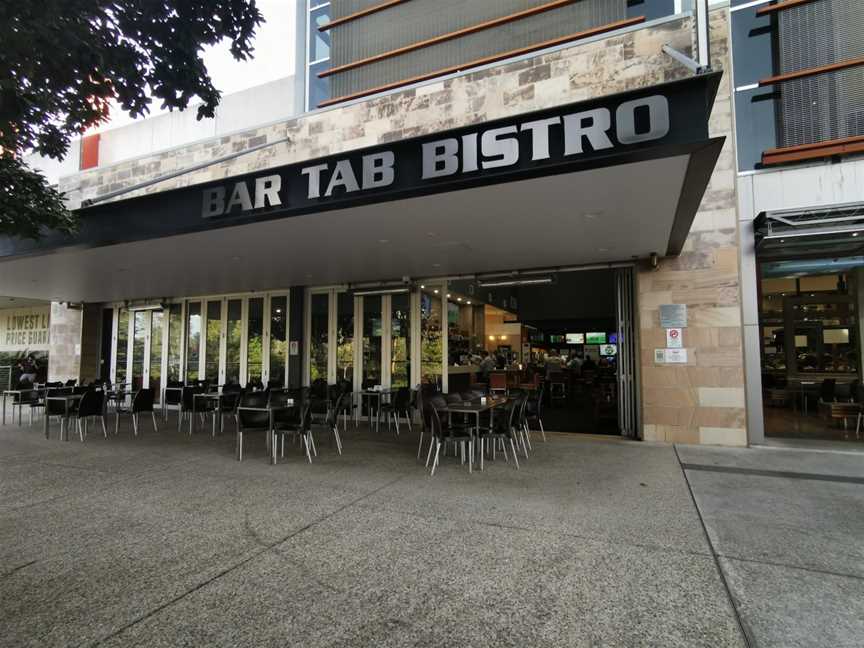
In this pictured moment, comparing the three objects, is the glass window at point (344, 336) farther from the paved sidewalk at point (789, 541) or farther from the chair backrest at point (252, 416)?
the paved sidewalk at point (789, 541)

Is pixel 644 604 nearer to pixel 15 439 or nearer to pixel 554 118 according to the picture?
pixel 554 118

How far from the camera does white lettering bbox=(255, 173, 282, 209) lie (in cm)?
490

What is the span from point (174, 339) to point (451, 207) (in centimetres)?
1014

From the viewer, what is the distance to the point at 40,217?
4699mm

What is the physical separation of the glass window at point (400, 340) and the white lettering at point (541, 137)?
5649 mm

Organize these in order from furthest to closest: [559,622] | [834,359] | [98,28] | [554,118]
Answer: [834,359], [554,118], [98,28], [559,622]

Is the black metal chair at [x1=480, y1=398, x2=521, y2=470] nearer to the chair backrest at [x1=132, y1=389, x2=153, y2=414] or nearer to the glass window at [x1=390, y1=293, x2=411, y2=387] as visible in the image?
the glass window at [x1=390, y1=293, x2=411, y2=387]

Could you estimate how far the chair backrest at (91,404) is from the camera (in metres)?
7.21

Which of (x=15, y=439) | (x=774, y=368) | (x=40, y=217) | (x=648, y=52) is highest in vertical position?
(x=648, y=52)

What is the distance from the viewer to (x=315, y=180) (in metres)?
4.73

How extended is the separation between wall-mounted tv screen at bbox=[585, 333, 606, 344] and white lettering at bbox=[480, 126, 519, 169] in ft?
51.9

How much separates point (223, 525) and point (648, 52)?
6766 millimetres

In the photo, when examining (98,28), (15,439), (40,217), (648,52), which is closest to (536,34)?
(648,52)

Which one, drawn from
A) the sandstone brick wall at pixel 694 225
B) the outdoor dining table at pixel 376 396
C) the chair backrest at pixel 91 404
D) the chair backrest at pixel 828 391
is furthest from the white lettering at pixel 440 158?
the chair backrest at pixel 828 391
